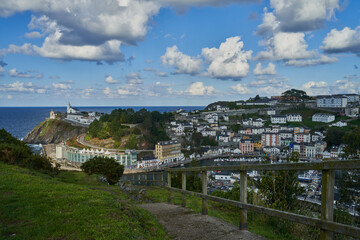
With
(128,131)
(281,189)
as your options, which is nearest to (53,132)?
(128,131)

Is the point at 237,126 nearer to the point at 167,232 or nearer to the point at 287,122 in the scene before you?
the point at 287,122

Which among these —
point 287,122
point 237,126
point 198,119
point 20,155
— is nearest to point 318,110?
point 287,122

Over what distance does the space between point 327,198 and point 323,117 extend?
127914 mm

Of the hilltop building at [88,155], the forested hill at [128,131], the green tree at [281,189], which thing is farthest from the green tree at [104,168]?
the forested hill at [128,131]

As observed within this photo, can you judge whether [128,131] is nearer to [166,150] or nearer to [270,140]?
[166,150]

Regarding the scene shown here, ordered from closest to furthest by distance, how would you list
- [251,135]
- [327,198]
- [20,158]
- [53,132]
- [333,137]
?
[327,198] < [20,158] < [333,137] < [53,132] < [251,135]

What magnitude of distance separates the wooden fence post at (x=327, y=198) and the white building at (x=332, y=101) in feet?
490

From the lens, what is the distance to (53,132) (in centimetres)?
11219

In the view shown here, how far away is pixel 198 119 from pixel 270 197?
14048 centimetres

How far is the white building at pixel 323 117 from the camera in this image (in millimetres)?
113500

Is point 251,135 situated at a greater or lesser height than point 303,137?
lesser

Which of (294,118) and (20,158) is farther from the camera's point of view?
(294,118)

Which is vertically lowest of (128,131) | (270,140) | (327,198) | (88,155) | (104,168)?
(270,140)

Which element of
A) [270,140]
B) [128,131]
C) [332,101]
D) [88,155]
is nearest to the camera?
[88,155]
